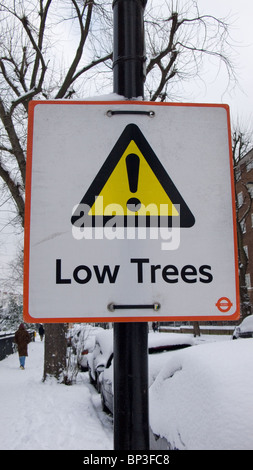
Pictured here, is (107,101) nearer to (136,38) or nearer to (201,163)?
(136,38)

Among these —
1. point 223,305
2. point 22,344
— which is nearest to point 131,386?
point 223,305

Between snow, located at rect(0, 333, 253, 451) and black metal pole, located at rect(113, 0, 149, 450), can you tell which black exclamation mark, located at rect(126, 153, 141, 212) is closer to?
black metal pole, located at rect(113, 0, 149, 450)

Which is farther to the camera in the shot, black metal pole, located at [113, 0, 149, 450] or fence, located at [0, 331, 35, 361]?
fence, located at [0, 331, 35, 361]

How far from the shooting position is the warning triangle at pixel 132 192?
4.88 feet

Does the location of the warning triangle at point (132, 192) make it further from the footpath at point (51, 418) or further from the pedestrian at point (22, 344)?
the pedestrian at point (22, 344)

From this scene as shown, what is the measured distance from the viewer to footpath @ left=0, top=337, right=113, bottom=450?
6078 mm

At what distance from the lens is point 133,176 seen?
154cm

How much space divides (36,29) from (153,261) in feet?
41.0

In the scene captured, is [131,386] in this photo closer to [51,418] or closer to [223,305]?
[223,305]

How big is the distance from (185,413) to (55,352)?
866cm

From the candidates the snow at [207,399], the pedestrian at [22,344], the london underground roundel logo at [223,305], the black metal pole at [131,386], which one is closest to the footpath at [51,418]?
the snow at [207,399]

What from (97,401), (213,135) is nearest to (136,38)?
(213,135)

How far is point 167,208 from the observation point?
1510 millimetres

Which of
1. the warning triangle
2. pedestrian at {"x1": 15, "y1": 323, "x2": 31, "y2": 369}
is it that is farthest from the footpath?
the warning triangle
